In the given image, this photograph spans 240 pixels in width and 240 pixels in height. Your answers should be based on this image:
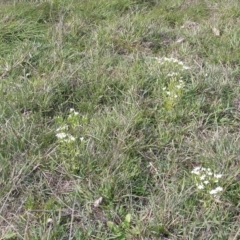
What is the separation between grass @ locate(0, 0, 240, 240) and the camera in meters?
2.68

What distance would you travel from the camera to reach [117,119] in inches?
129

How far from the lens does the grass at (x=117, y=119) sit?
Answer: 8.79 ft

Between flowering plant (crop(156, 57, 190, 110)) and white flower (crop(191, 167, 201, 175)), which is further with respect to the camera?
flowering plant (crop(156, 57, 190, 110))

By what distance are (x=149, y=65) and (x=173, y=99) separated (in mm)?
566

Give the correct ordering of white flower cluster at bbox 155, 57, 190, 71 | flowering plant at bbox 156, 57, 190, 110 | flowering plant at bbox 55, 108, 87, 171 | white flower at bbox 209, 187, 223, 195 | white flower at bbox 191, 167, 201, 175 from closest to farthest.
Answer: white flower at bbox 209, 187, 223, 195 < white flower at bbox 191, 167, 201, 175 < flowering plant at bbox 55, 108, 87, 171 < flowering plant at bbox 156, 57, 190, 110 < white flower cluster at bbox 155, 57, 190, 71

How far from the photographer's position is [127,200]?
280 centimetres

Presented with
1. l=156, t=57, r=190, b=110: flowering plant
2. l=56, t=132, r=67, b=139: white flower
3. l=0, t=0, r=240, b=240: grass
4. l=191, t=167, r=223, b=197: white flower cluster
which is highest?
l=56, t=132, r=67, b=139: white flower

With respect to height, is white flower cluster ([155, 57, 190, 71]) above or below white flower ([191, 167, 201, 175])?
below

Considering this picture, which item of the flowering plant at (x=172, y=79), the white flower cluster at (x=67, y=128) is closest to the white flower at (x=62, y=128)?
the white flower cluster at (x=67, y=128)

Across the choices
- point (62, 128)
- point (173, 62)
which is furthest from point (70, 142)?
point (173, 62)

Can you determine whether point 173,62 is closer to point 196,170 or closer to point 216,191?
point 196,170

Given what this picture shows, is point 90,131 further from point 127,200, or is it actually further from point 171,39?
point 171,39

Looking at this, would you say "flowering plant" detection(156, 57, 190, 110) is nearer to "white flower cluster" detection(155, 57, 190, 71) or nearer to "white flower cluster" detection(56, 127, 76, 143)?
"white flower cluster" detection(155, 57, 190, 71)

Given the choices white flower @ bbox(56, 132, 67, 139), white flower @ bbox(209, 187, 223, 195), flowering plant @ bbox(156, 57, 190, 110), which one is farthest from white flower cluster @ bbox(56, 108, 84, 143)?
white flower @ bbox(209, 187, 223, 195)
